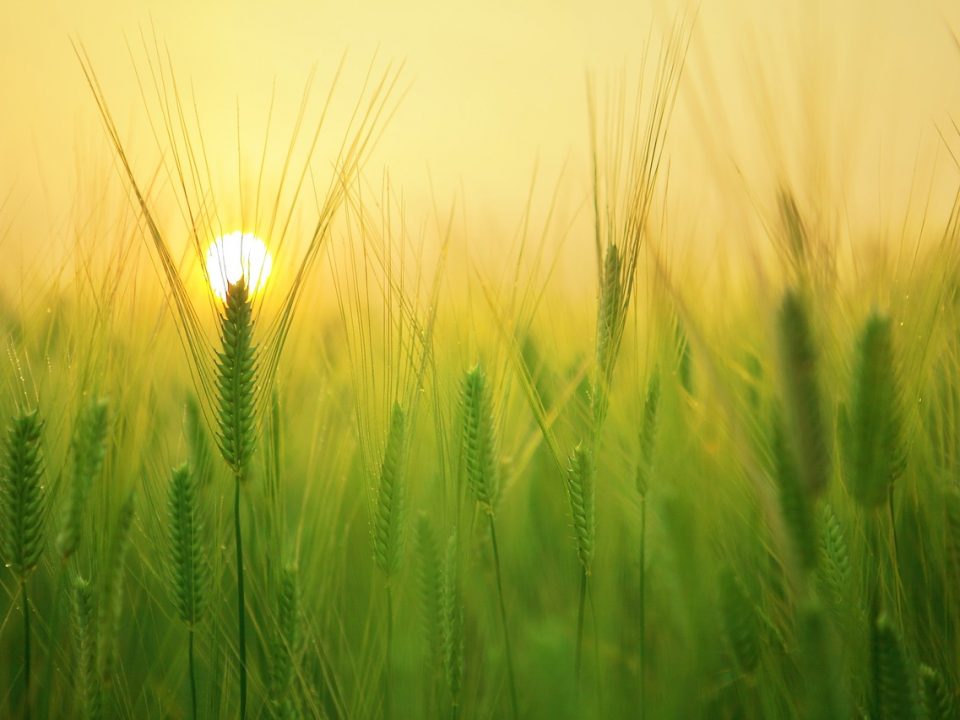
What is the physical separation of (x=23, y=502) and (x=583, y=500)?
598mm

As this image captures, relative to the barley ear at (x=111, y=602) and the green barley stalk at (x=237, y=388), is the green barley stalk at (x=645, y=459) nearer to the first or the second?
the green barley stalk at (x=237, y=388)

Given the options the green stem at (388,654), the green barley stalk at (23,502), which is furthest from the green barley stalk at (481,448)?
the green barley stalk at (23,502)

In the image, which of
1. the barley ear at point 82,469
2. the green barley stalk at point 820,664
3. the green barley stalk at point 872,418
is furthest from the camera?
the barley ear at point 82,469

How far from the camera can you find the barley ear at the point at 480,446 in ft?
2.92

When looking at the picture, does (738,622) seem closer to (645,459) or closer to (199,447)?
(645,459)

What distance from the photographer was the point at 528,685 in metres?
0.87

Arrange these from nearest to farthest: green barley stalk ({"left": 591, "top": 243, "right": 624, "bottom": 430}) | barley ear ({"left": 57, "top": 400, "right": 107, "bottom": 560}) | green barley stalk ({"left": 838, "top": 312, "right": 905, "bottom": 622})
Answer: green barley stalk ({"left": 838, "top": 312, "right": 905, "bottom": 622})
barley ear ({"left": 57, "top": 400, "right": 107, "bottom": 560})
green barley stalk ({"left": 591, "top": 243, "right": 624, "bottom": 430})

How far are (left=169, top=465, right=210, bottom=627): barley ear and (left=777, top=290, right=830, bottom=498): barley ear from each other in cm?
60

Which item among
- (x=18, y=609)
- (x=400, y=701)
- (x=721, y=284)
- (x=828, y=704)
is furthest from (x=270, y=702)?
(x=721, y=284)

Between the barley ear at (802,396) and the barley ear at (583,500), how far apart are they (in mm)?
262

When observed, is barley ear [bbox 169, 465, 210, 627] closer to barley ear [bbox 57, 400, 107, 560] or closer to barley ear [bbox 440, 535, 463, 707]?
barley ear [bbox 57, 400, 107, 560]

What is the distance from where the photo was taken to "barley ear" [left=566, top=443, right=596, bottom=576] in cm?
82

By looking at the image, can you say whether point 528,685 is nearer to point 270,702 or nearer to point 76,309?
point 270,702

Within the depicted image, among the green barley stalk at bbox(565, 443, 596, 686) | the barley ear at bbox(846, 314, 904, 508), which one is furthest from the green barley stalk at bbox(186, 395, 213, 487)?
the barley ear at bbox(846, 314, 904, 508)
